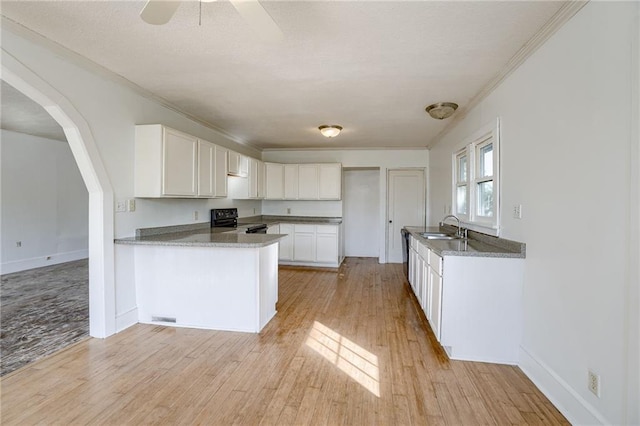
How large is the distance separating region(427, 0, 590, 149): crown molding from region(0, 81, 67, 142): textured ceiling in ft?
15.4

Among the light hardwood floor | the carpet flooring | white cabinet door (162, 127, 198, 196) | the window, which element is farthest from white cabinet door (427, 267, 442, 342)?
the carpet flooring

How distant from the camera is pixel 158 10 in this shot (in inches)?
58.6

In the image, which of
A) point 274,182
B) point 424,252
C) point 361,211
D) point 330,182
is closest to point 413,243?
point 424,252

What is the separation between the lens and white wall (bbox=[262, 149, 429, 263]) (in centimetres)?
629

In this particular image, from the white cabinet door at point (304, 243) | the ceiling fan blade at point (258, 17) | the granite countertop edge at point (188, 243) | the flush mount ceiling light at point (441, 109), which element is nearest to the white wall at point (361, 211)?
the white cabinet door at point (304, 243)

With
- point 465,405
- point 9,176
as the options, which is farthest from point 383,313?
point 9,176

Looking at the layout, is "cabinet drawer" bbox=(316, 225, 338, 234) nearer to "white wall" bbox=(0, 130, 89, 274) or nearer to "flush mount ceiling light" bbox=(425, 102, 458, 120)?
"flush mount ceiling light" bbox=(425, 102, 458, 120)

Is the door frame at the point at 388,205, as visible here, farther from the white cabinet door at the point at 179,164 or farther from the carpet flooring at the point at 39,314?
the carpet flooring at the point at 39,314

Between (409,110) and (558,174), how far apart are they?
2.20m

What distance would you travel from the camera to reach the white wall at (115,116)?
7.48 feet

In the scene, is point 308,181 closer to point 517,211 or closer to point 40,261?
point 517,211

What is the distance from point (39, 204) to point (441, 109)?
7.09 m

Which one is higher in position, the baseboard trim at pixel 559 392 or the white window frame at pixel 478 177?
the white window frame at pixel 478 177

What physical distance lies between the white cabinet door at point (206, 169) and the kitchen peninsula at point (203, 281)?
0.84m
